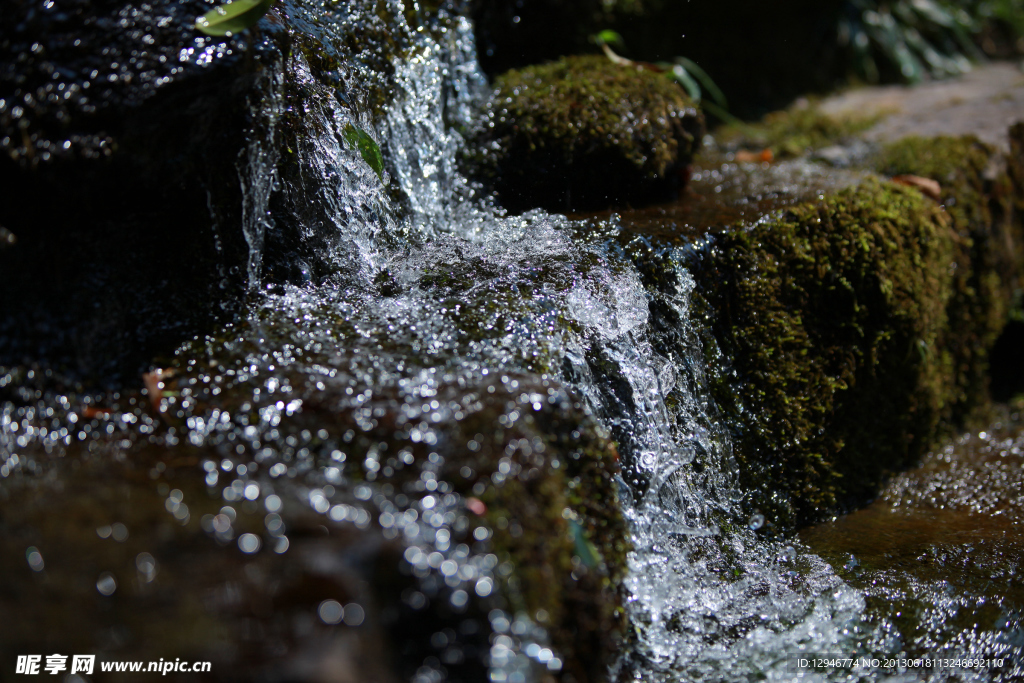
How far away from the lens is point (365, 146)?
3113 millimetres

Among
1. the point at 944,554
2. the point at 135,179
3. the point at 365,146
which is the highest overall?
the point at 135,179

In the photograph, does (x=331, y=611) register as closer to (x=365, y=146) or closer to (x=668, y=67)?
(x=365, y=146)

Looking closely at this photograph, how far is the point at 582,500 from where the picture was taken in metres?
1.97

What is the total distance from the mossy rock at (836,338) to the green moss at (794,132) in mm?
1356

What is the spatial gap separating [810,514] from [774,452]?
360 millimetres

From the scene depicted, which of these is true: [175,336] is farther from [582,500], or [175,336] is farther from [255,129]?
[582,500]

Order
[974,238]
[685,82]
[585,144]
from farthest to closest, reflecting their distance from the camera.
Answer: [685,82] < [974,238] < [585,144]

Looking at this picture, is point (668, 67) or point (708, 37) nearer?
point (668, 67)

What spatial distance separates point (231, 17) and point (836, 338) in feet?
9.09

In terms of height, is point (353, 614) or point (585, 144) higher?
point (585, 144)

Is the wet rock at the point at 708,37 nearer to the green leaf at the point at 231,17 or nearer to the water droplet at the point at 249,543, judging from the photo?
the green leaf at the point at 231,17

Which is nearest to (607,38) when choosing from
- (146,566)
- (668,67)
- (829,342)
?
(668,67)

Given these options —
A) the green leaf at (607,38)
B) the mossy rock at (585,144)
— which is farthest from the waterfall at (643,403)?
the green leaf at (607,38)

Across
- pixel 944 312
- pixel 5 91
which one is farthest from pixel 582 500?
pixel 944 312
